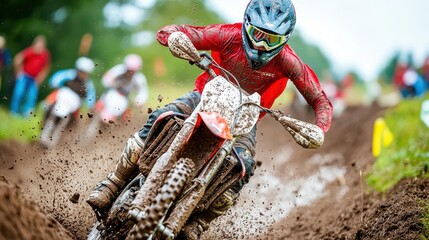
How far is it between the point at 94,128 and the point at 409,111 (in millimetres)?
7116

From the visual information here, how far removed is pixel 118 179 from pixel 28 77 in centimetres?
874

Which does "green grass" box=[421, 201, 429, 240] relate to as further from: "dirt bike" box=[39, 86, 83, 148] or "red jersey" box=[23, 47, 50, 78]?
"red jersey" box=[23, 47, 50, 78]

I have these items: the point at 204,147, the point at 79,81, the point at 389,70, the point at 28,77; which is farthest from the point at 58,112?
the point at 389,70

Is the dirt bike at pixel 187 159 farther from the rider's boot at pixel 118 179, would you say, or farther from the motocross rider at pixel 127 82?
the motocross rider at pixel 127 82

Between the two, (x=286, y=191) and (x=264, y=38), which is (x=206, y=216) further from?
(x=286, y=191)

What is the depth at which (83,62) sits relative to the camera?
44.9ft

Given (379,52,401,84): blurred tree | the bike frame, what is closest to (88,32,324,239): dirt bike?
the bike frame

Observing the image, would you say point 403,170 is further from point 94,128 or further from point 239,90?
point 94,128

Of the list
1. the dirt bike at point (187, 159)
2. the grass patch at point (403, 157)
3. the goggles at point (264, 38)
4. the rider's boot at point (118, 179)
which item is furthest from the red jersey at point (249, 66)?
the grass patch at point (403, 157)

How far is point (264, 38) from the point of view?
6223 millimetres

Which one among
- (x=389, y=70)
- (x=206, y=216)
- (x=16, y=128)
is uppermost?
(x=206, y=216)

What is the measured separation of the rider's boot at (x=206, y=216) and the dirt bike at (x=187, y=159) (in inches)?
6.3

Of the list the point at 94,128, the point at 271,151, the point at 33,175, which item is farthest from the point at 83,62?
the point at 271,151

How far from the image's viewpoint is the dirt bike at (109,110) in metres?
14.1
